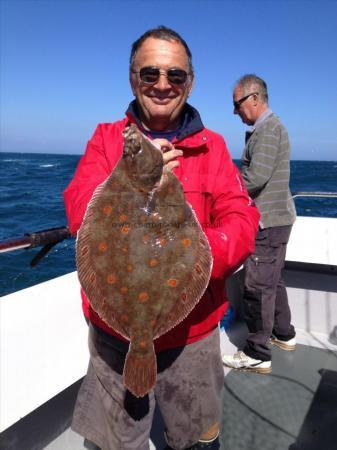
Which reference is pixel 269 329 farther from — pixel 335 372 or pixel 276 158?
pixel 276 158

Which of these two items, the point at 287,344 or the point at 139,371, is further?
the point at 287,344

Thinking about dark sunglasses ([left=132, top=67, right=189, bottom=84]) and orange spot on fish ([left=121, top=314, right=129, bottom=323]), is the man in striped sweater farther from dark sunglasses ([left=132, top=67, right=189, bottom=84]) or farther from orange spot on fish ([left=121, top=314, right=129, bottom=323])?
orange spot on fish ([left=121, top=314, right=129, bottom=323])

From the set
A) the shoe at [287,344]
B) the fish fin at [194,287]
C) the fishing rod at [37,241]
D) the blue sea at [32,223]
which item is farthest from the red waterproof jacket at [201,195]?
the blue sea at [32,223]

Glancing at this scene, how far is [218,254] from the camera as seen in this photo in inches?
69.4

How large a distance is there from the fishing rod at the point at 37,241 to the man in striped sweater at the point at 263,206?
1.74 m

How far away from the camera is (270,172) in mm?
3576

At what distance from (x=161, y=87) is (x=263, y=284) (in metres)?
2.38

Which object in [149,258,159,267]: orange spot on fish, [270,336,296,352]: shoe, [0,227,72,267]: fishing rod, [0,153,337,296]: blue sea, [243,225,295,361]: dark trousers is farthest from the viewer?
[0,153,337,296]: blue sea

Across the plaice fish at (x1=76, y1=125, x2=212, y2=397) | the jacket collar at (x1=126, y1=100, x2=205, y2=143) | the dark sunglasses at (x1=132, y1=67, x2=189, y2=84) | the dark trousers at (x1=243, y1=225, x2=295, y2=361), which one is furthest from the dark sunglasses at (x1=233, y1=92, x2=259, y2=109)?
the plaice fish at (x1=76, y1=125, x2=212, y2=397)

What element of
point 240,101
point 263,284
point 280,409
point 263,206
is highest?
point 240,101

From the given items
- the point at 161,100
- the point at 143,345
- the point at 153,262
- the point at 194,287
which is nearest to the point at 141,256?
the point at 153,262

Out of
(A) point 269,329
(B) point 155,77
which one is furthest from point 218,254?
(A) point 269,329

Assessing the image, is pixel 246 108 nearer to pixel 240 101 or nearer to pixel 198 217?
pixel 240 101

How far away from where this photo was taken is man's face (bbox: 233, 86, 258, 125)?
3803 millimetres
